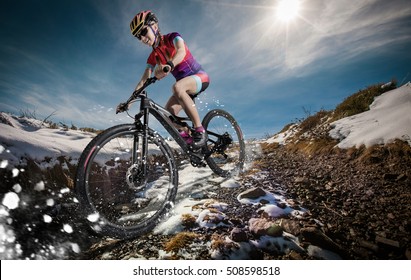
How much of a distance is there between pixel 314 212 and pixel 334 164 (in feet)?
4.69

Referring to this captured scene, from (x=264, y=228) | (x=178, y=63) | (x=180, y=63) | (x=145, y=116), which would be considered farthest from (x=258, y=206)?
(x=180, y=63)

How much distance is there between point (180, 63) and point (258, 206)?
2282mm

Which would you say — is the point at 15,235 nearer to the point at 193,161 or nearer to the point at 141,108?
the point at 141,108

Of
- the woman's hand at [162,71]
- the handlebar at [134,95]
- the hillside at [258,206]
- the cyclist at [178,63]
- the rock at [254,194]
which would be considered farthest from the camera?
the cyclist at [178,63]

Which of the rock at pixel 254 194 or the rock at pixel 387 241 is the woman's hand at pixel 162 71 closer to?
the rock at pixel 254 194

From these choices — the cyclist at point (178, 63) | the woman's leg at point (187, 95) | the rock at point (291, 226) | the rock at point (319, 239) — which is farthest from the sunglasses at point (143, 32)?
the rock at point (319, 239)

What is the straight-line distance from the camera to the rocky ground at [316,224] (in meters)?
1.89

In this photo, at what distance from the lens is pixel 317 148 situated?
432 centimetres

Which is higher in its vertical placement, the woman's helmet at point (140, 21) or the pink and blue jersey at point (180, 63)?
the woman's helmet at point (140, 21)

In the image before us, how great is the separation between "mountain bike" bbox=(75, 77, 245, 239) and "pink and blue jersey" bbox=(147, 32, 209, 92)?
0.68 metres

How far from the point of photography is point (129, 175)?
238 centimetres

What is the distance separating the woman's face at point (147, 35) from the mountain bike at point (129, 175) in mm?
930

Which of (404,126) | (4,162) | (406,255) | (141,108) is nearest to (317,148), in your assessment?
(404,126)

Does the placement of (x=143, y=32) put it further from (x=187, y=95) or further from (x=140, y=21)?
(x=187, y=95)
